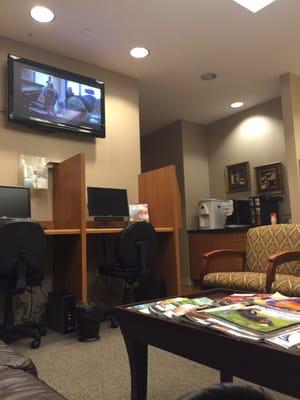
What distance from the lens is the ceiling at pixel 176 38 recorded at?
3041mm

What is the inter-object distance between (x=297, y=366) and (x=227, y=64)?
3.87 meters

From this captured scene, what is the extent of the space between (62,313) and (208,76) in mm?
3302

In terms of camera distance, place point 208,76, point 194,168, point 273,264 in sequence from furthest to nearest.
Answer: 1. point 194,168
2. point 208,76
3. point 273,264

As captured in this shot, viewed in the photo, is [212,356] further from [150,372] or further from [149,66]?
[149,66]

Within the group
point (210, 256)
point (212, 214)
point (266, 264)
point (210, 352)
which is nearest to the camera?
point (210, 352)

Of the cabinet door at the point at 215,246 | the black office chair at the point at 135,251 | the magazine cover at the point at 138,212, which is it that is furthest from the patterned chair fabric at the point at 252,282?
the cabinet door at the point at 215,246

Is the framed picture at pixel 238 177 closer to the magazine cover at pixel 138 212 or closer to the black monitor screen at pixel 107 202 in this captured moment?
the magazine cover at pixel 138 212

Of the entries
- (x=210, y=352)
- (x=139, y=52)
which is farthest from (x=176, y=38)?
(x=210, y=352)

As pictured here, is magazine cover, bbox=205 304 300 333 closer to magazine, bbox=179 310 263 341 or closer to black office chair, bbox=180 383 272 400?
magazine, bbox=179 310 263 341

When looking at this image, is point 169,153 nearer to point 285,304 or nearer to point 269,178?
point 269,178

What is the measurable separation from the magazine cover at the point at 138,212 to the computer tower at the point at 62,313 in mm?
1154

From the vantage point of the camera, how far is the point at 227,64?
13.4 feet

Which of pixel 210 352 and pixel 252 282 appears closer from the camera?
pixel 210 352

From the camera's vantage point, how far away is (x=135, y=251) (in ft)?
9.99
